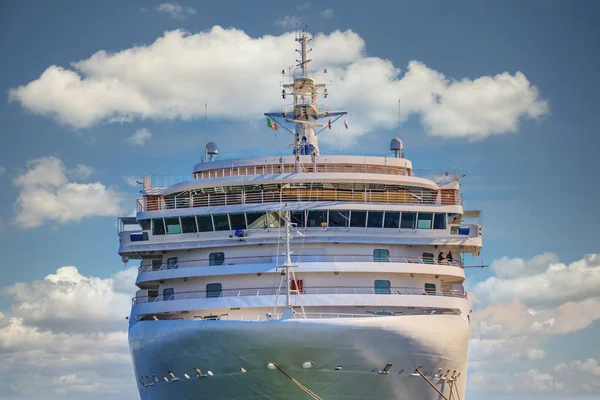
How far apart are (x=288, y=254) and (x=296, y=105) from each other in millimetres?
16733

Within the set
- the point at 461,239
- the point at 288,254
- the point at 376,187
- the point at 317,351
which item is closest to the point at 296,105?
the point at 376,187

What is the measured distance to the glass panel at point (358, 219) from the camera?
44.0m

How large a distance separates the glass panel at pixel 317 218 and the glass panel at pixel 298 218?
267 millimetres

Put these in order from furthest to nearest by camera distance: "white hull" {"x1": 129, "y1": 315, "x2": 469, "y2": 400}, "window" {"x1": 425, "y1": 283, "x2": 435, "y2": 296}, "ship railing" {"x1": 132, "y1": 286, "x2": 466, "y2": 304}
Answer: "window" {"x1": 425, "y1": 283, "x2": 435, "y2": 296}
"ship railing" {"x1": 132, "y1": 286, "x2": 466, "y2": 304}
"white hull" {"x1": 129, "y1": 315, "x2": 469, "y2": 400}

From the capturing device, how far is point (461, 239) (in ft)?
150

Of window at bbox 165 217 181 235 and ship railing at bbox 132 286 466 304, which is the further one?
window at bbox 165 217 181 235

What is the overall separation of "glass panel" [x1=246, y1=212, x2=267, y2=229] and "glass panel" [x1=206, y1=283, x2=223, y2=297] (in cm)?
298

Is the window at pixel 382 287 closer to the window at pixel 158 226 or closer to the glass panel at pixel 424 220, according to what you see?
the glass panel at pixel 424 220

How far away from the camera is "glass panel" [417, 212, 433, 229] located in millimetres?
44938

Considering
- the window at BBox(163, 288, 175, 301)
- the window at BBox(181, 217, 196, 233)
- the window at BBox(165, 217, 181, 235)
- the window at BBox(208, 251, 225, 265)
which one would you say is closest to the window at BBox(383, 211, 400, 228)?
the window at BBox(208, 251, 225, 265)

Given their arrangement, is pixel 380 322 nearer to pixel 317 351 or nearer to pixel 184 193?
pixel 317 351

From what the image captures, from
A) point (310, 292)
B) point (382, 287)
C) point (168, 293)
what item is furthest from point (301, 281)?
point (168, 293)

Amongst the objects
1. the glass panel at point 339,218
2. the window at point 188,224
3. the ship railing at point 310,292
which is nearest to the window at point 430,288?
the ship railing at point 310,292

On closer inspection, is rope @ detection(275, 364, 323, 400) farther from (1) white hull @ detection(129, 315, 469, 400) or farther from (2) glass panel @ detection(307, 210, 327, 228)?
(2) glass panel @ detection(307, 210, 327, 228)
